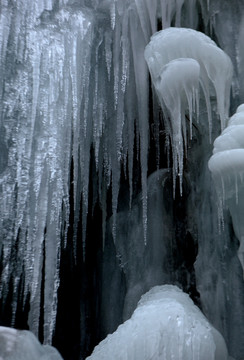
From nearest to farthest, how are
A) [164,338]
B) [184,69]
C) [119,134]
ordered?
[164,338] < [184,69] < [119,134]

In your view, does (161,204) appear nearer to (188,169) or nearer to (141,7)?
(188,169)

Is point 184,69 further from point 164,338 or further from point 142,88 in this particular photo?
point 164,338

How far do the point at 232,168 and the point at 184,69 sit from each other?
60cm

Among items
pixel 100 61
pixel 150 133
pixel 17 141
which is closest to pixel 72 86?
pixel 100 61

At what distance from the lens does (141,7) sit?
3283mm

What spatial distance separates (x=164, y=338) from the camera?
2.27 metres

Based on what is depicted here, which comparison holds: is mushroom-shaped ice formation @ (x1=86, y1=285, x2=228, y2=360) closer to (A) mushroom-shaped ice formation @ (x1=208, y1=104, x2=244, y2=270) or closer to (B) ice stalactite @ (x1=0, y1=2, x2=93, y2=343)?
(A) mushroom-shaped ice formation @ (x1=208, y1=104, x2=244, y2=270)

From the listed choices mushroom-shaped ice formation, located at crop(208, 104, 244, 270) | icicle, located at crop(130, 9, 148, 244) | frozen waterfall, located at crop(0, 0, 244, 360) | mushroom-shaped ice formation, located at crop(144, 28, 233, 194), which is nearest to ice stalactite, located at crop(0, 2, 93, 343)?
frozen waterfall, located at crop(0, 0, 244, 360)

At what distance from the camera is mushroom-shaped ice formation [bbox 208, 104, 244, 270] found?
2527mm

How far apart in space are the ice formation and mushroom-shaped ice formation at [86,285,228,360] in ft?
1.09

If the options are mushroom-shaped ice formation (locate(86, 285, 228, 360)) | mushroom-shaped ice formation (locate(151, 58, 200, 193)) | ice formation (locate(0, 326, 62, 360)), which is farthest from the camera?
mushroom-shaped ice formation (locate(151, 58, 200, 193))

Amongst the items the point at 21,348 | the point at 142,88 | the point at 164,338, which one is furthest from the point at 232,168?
the point at 21,348

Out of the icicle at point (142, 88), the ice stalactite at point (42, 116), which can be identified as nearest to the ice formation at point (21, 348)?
the ice stalactite at point (42, 116)

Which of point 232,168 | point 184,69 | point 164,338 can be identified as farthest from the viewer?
point 184,69
